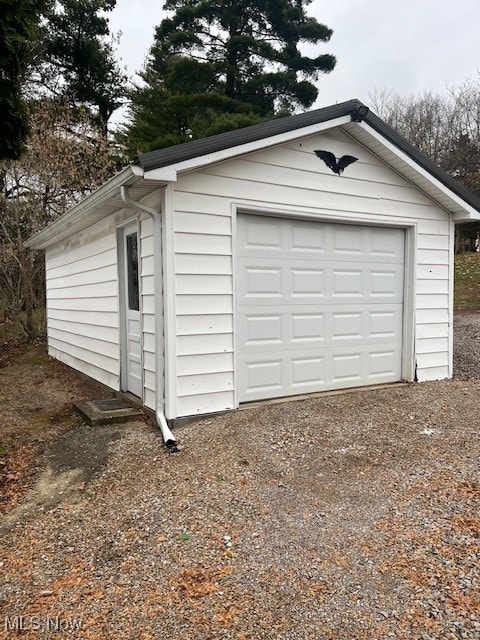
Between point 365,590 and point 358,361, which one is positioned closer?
point 365,590

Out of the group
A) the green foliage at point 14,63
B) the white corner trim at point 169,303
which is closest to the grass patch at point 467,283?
the white corner trim at point 169,303

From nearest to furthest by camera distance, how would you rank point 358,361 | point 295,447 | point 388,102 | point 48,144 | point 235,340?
point 295,447 → point 235,340 → point 358,361 → point 48,144 → point 388,102

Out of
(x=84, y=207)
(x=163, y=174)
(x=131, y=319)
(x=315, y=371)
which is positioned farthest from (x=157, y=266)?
(x=315, y=371)

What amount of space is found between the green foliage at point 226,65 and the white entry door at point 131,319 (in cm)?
982

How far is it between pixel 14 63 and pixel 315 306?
3.94 m

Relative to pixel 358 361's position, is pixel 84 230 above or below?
above

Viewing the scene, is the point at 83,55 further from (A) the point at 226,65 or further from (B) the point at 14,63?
(B) the point at 14,63

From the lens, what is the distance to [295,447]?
3.92 metres

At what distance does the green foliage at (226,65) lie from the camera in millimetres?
14500

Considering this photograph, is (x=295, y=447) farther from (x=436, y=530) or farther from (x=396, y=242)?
(x=396, y=242)

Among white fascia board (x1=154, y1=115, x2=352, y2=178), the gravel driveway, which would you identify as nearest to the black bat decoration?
white fascia board (x1=154, y1=115, x2=352, y2=178)

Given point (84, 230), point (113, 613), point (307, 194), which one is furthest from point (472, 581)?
point (84, 230)

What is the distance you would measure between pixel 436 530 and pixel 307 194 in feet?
12.1

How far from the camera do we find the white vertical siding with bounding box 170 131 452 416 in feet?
14.6
